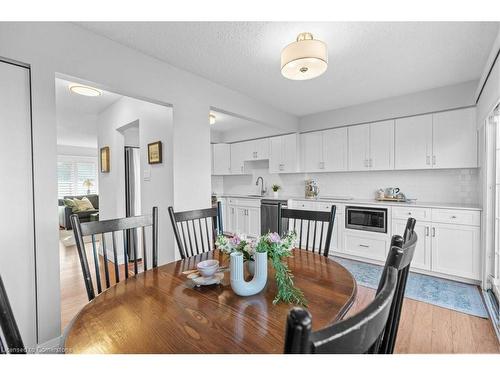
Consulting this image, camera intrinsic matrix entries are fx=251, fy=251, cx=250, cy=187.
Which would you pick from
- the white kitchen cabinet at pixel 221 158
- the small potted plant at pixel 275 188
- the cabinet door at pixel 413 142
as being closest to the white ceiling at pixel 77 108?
the white kitchen cabinet at pixel 221 158

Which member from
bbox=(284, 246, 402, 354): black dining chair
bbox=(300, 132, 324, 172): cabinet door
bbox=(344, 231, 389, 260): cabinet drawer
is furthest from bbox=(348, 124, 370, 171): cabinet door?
bbox=(284, 246, 402, 354): black dining chair

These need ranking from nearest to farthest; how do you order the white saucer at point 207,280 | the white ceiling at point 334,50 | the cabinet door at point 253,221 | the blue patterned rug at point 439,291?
the white saucer at point 207,280, the white ceiling at point 334,50, the blue patterned rug at point 439,291, the cabinet door at point 253,221

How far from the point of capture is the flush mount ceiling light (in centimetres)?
179

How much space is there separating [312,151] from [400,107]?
1529 millimetres

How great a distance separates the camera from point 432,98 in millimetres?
3387

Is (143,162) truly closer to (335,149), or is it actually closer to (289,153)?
(289,153)

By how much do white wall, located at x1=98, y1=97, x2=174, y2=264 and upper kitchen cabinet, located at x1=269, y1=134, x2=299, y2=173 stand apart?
103 inches

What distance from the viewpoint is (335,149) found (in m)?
4.36

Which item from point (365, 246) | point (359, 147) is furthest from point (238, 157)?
point (365, 246)

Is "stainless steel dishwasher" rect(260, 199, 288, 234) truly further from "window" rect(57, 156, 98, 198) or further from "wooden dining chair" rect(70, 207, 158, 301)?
"window" rect(57, 156, 98, 198)

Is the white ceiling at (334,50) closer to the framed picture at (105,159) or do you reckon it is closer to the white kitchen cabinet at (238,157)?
the framed picture at (105,159)

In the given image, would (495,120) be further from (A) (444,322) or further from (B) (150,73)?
(B) (150,73)

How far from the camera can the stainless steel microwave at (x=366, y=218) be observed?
11.6ft

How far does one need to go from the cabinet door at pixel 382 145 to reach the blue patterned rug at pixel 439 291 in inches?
61.6
